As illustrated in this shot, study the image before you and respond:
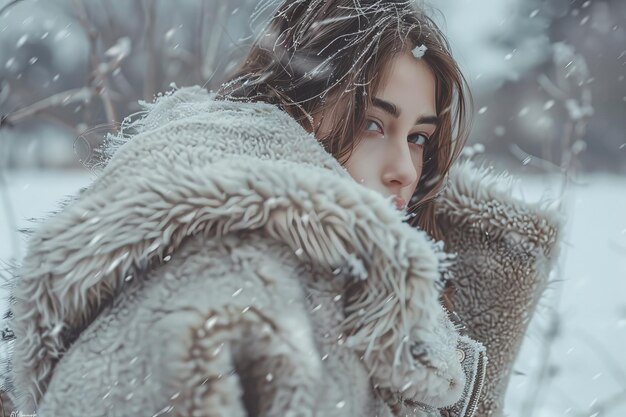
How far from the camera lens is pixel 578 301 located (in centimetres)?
488

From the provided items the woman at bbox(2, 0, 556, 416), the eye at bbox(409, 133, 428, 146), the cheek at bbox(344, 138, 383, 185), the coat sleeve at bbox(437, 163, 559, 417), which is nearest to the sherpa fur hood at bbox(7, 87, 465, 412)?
the woman at bbox(2, 0, 556, 416)

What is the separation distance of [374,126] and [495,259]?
58cm

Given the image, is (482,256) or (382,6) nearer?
(382,6)

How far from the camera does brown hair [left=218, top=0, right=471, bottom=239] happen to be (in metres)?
1.31

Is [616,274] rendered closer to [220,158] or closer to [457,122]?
[457,122]

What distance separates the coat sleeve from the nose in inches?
16.4

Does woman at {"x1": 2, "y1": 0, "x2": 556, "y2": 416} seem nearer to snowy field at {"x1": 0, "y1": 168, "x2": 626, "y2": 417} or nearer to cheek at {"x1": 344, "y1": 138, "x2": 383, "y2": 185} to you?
cheek at {"x1": 344, "y1": 138, "x2": 383, "y2": 185}

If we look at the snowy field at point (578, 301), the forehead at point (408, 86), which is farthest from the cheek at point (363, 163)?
the snowy field at point (578, 301)

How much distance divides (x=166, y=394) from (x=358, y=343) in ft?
0.86

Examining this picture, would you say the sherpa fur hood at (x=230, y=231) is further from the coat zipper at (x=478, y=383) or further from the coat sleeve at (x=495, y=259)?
the coat sleeve at (x=495, y=259)

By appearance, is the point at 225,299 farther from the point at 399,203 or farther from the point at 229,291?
the point at 399,203

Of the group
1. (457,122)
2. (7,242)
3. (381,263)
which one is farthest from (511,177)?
(7,242)

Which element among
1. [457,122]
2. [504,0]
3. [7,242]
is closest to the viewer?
[457,122]

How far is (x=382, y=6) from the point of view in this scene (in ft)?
4.61
